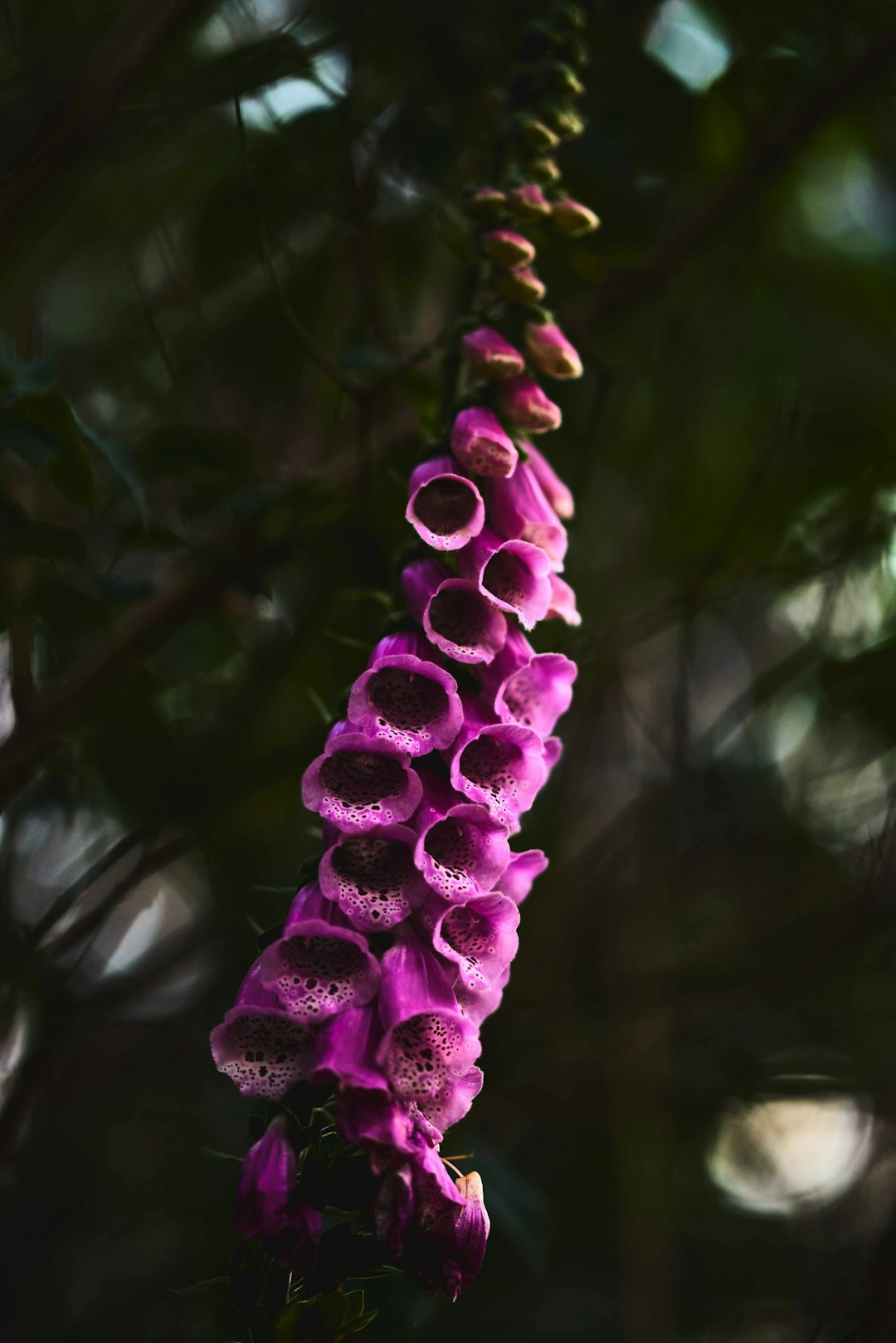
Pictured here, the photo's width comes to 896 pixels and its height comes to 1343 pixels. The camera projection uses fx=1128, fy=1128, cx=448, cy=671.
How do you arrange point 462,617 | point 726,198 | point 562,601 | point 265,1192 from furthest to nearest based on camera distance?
1. point 726,198
2. point 562,601
3. point 462,617
4. point 265,1192

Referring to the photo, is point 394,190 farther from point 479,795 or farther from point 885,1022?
point 885,1022

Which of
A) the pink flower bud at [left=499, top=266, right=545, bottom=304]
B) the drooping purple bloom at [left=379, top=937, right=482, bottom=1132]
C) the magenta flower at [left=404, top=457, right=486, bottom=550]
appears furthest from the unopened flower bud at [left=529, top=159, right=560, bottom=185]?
the drooping purple bloom at [left=379, top=937, right=482, bottom=1132]

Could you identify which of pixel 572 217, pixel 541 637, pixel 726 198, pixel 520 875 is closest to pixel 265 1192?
pixel 520 875

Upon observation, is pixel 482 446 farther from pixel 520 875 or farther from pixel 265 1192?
pixel 265 1192

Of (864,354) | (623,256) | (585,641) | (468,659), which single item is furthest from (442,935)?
(864,354)

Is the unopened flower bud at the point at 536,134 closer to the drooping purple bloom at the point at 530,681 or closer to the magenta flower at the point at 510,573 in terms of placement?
the magenta flower at the point at 510,573

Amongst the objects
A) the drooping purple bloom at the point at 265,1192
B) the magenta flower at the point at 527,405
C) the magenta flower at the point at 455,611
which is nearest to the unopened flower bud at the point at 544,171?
the magenta flower at the point at 527,405
